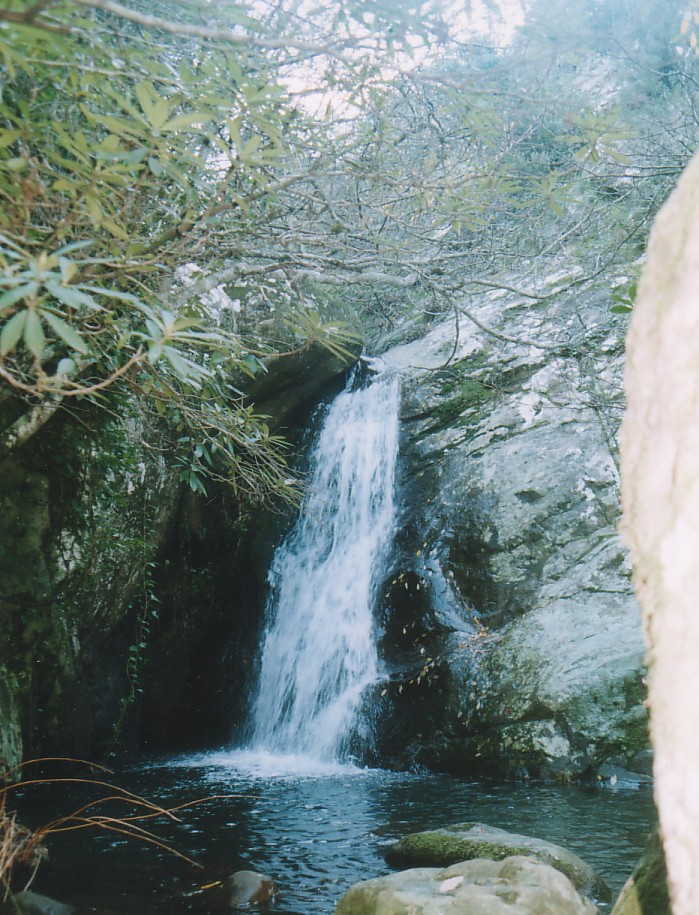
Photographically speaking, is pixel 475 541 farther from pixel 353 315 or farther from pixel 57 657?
pixel 57 657

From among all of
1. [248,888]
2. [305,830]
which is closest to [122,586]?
[305,830]

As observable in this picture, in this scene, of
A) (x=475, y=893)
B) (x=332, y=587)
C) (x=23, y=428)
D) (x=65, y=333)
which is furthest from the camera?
(x=332, y=587)

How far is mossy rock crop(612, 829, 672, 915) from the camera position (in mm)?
1692

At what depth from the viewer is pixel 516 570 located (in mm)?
7668

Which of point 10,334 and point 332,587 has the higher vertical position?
point 10,334

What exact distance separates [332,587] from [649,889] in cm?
746

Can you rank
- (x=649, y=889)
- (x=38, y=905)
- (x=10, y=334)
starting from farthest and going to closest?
(x=38, y=905)
(x=10, y=334)
(x=649, y=889)

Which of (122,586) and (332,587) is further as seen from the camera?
(332,587)

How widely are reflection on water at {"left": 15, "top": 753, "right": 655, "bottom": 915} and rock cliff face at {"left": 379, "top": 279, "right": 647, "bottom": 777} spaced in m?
0.56

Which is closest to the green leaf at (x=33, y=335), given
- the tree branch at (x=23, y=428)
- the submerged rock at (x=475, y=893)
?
the tree branch at (x=23, y=428)

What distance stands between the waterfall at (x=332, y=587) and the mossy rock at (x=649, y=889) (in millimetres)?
6037

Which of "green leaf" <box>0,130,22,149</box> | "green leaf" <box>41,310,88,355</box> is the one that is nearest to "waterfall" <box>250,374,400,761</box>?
"green leaf" <box>41,310,88,355</box>

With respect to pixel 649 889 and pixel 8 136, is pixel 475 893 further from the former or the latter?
pixel 8 136

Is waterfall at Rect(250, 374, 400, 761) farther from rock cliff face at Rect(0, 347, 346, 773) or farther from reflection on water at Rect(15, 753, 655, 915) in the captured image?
reflection on water at Rect(15, 753, 655, 915)
